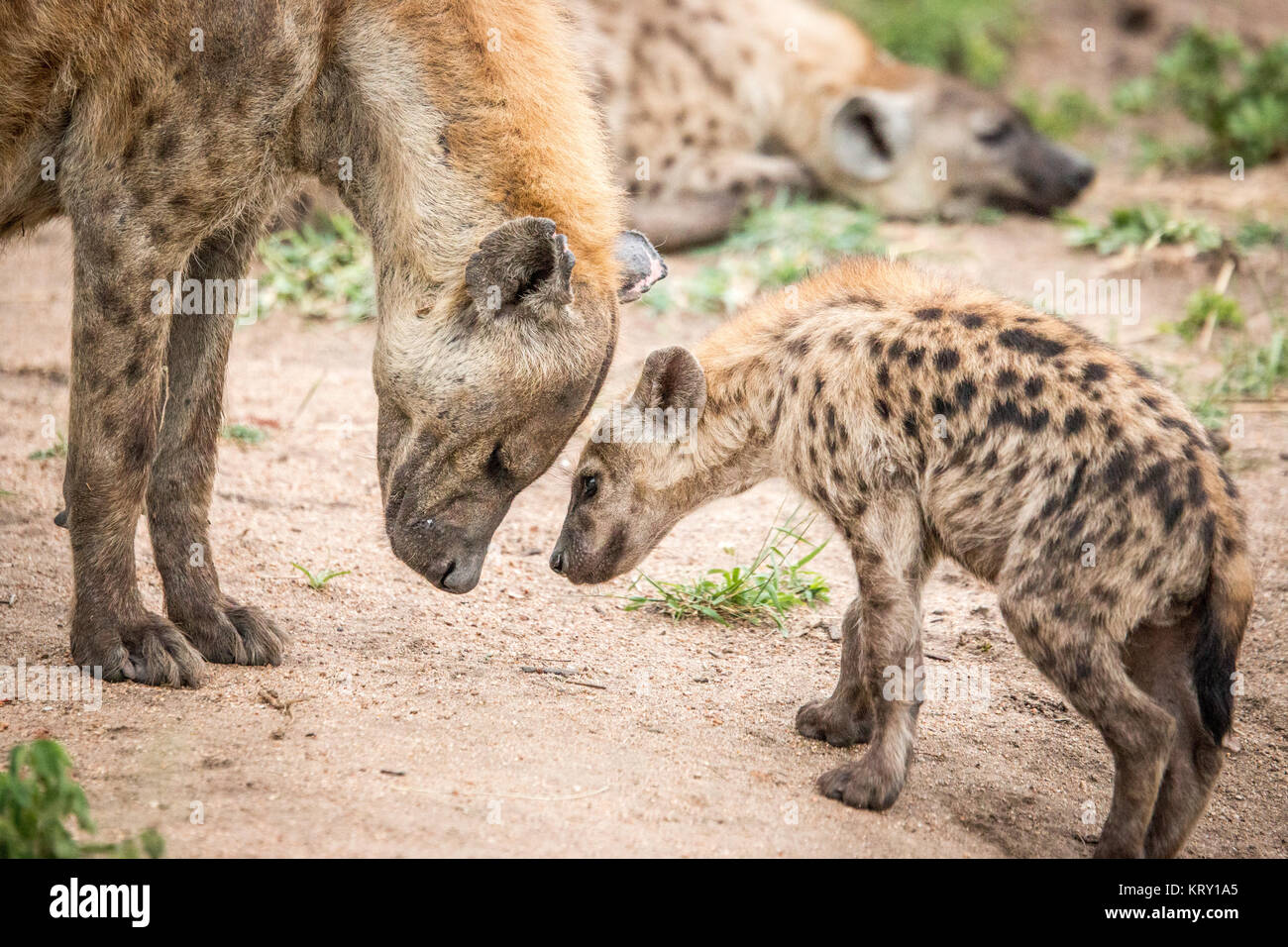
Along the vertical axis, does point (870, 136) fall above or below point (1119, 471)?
above

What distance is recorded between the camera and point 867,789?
129 inches

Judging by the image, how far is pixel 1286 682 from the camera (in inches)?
163

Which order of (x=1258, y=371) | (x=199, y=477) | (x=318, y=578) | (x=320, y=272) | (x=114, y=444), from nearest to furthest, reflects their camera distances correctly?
(x=114, y=444)
(x=199, y=477)
(x=318, y=578)
(x=1258, y=371)
(x=320, y=272)

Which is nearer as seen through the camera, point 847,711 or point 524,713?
point 524,713

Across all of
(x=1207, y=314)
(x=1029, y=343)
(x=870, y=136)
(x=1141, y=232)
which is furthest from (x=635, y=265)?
(x=870, y=136)

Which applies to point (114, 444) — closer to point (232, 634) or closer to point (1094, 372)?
point (232, 634)

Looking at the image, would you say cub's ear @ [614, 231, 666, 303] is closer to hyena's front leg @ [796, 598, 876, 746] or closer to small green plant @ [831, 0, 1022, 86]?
hyena's front leg @ [796, 598, 876, 746]

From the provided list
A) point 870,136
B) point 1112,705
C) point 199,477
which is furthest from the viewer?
point 870,136

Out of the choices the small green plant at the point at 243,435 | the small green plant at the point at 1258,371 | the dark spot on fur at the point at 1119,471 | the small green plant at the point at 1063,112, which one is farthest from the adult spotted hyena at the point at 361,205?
the small green plant at the point at 1063,112

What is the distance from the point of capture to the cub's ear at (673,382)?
12.5 feet

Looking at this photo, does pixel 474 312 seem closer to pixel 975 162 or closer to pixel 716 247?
pixel 716 247

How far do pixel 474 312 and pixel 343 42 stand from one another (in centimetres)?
78

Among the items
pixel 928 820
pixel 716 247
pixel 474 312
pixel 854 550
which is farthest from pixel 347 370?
pixel 928 820

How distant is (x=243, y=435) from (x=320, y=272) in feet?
6.67
